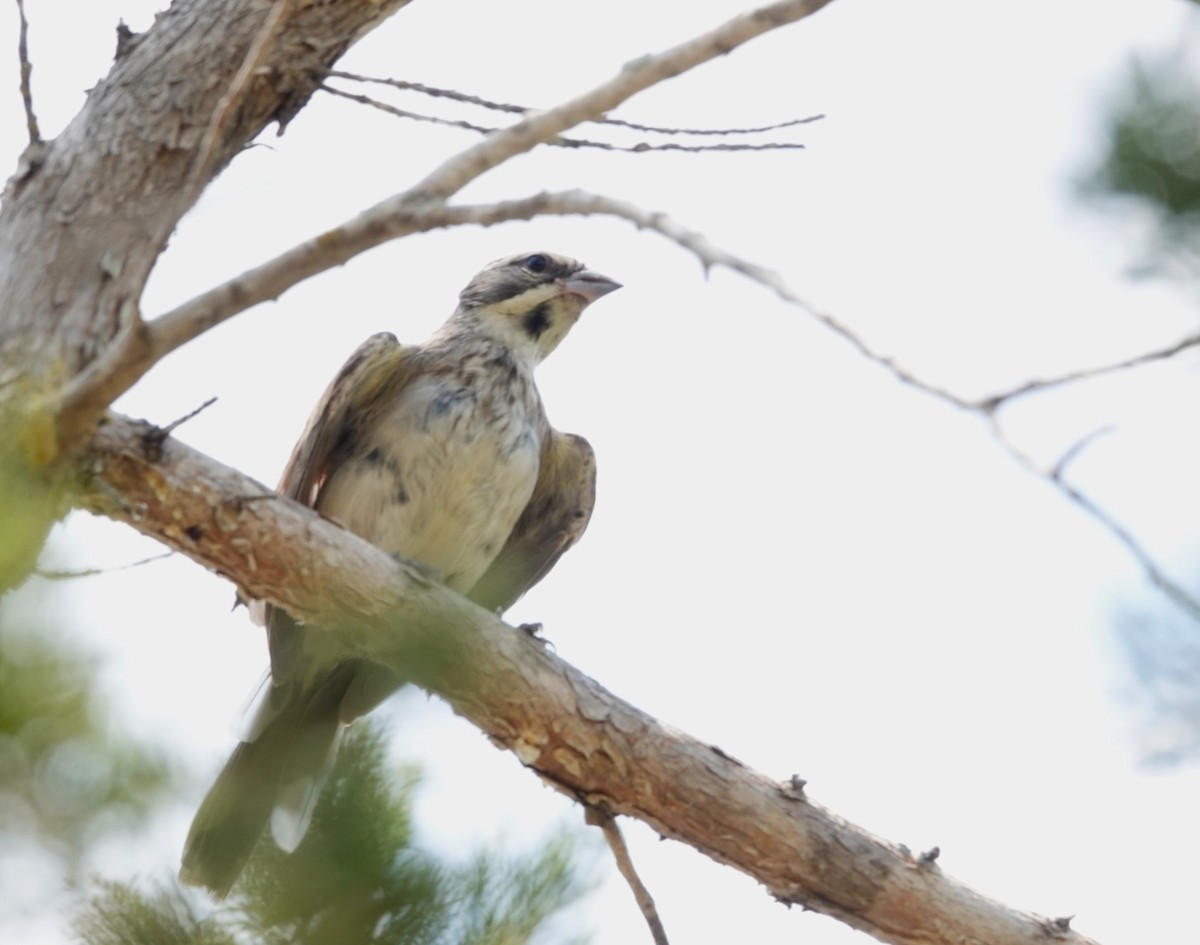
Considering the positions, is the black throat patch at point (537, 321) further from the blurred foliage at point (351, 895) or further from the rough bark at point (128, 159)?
the blurred foliage at point (351, 895)

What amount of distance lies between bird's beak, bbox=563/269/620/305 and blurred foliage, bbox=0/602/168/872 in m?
4.84

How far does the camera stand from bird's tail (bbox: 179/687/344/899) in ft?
17.6

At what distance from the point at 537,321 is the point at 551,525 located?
877mm

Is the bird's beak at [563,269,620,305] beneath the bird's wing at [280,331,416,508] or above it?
above

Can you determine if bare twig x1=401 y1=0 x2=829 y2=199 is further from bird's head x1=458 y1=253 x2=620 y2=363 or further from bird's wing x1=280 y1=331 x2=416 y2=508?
bird's head x1=458 y1=253 x2=620 y2=363

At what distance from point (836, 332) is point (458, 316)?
4.20 metres

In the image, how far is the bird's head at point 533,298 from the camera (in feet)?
22.9

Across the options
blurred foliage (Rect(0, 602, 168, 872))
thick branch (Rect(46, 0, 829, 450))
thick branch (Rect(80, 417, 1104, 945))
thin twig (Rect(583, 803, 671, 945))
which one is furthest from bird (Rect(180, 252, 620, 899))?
blurred foliage (Rect(0, 602, 168, 872))

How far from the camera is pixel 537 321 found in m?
7.05

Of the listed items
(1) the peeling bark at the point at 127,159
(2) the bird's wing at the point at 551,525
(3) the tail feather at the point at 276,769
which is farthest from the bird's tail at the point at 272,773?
(1) the peeling bark at the point at 127,159

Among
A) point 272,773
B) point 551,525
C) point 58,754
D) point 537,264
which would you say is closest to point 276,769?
point 272,773

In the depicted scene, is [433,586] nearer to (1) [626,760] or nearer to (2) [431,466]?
(1) [626,760]

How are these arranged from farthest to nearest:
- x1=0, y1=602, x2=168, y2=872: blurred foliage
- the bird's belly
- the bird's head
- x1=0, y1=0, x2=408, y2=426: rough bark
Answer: the bird's head
the bird's belly
x1=0, y1=0, x2=408, y2=426: rough bark
x1=0, y1=602, x2=168, y2=872: blurred foliage

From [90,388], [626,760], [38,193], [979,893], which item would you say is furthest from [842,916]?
[38,193]
